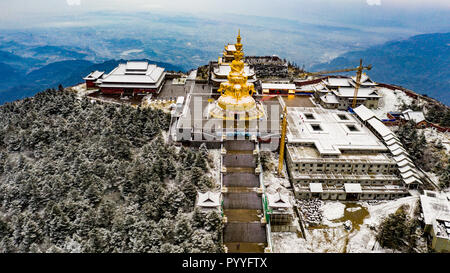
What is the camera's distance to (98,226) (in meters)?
22.5

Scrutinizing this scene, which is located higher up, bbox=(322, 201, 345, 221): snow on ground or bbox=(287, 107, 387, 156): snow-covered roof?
bbox=(287, 107, 387, 156): snow-covered roof

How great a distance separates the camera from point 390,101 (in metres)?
46.0

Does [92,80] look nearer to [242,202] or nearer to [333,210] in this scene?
[242,202]

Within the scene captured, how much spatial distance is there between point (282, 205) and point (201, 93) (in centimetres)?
2569

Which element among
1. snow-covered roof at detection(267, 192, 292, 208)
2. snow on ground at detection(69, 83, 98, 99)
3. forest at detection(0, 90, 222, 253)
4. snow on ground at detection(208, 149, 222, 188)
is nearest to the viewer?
forest at detection(0, 90, 222, 253)

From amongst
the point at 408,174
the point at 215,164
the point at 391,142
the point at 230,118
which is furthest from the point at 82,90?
the point at 408,174

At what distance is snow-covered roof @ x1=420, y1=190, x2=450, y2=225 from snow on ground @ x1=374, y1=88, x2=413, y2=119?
18.1 metres

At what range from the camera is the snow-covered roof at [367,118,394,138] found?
104 ft

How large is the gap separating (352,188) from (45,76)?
5736 inches

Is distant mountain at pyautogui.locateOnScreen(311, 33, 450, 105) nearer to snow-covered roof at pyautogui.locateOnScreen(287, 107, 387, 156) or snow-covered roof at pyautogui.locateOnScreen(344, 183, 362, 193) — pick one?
snow-covered roof at pyautogui.locateOnScreen(287, 107, 387, 156)

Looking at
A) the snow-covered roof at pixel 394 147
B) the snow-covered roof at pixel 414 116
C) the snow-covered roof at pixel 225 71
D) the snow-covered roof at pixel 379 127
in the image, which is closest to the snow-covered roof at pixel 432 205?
the snow-covered roof at pixel 394 147

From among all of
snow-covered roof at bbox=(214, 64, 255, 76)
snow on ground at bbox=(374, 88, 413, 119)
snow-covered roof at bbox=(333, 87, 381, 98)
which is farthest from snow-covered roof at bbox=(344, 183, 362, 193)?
snow-covered roof at bbox=(214, 64, 255, 76)

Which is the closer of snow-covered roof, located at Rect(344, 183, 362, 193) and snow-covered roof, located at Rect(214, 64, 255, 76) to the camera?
snow-covered roof, located at Rect(344, 183, 362, 193)

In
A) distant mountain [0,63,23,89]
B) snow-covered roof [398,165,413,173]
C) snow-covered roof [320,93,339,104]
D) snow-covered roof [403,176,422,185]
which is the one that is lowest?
distant mountain [0,63,23,89]
